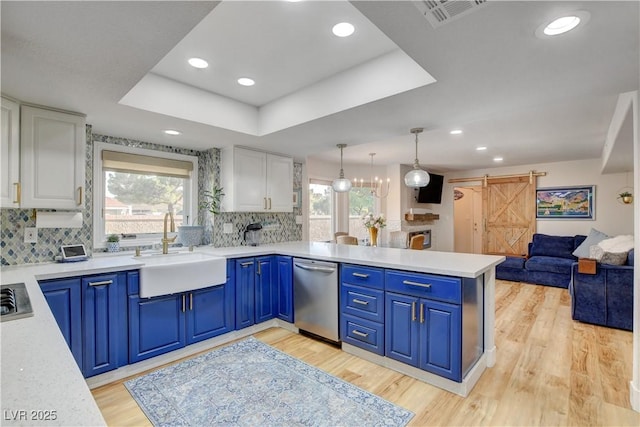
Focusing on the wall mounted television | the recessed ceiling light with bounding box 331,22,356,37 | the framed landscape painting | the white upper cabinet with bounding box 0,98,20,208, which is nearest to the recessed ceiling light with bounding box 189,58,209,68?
the recessed ceiling light with bounding box 331,22,356,37

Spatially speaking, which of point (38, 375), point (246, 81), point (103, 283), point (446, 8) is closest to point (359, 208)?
point (246, 81)

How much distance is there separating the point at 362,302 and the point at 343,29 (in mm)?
2078

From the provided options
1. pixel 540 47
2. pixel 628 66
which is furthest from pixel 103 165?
pixel 628 66

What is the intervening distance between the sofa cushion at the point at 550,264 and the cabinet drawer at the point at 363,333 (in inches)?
172

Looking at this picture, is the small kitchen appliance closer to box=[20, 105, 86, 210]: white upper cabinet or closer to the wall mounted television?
box=[20, 105, 86, 210]: white upper cabinet

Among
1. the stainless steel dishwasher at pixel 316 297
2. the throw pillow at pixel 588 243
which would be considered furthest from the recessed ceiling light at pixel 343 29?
the throw pillow at pixel 588 243

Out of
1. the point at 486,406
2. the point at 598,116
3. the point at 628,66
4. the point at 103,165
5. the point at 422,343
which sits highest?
the point at 598,116

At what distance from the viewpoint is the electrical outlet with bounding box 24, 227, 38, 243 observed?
247 cm

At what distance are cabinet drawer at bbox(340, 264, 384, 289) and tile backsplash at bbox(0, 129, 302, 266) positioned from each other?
1560 millimetres

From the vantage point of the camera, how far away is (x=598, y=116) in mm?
3273

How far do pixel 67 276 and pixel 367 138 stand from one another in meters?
2.86

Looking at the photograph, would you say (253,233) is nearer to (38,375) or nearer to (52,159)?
(52,159)

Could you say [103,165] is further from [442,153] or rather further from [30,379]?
[442,153]

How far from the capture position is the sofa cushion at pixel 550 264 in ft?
17.0
